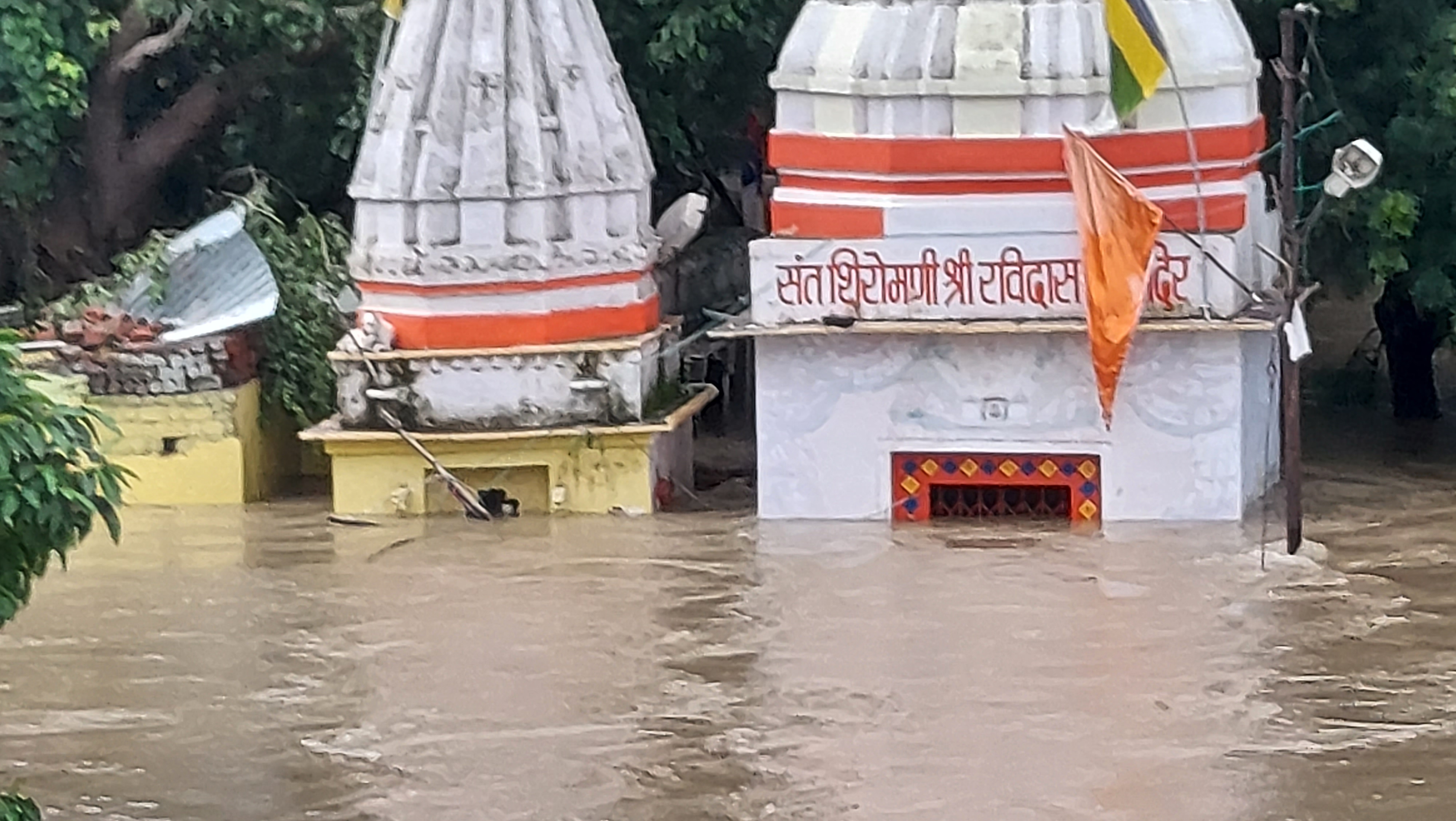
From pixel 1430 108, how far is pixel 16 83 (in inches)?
417

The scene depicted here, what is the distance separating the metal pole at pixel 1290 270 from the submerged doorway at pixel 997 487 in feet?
5.21

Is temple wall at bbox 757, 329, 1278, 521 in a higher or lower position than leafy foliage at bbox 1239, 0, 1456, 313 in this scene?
lower

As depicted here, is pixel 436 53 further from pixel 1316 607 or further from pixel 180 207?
pixel 1316 607

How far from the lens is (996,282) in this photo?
16.8 meters

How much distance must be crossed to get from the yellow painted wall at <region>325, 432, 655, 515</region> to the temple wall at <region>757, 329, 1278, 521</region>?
36.8 inches

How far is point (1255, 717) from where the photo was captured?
40.8 ft

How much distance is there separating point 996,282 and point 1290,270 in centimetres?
222

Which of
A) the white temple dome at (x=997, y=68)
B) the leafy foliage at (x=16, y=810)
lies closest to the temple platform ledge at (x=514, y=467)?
the white temple dome at (x=997, y=68)

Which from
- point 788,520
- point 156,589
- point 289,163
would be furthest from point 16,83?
point 788,520

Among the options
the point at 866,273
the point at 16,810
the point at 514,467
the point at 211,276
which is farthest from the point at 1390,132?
the point at 16,810

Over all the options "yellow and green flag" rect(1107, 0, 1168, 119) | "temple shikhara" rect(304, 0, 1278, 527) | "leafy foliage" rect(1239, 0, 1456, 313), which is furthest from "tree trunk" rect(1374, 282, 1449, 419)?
"yellow and green flag" rect(1107, 0, 1168, 119)

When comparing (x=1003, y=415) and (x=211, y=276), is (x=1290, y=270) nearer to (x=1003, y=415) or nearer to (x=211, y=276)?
(x=1003, y=415)

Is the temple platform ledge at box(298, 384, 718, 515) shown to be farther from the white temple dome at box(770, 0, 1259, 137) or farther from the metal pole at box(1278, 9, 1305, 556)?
the metal pole at box(1278, 9, 1305, 556)

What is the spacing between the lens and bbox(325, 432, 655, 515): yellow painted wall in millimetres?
17391
